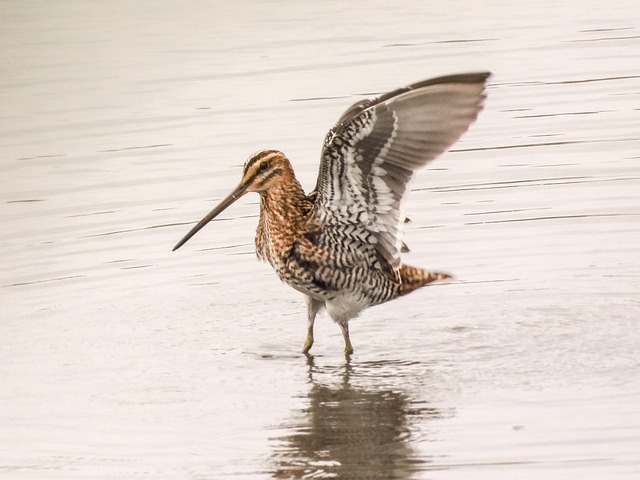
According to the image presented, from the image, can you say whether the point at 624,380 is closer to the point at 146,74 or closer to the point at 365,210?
the point at 365,210

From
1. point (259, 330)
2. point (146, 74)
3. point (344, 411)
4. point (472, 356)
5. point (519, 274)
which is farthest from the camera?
point (146, 74)

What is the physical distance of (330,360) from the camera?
917 centimetres

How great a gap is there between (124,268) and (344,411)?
3071mm

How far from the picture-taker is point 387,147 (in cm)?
867

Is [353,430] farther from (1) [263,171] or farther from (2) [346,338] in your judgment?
(1) [263,171]

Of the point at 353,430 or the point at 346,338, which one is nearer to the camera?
the point at 353,430

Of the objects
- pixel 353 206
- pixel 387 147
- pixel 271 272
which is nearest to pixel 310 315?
pixel 353 206

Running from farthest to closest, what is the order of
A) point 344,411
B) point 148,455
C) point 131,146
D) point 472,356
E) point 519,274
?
point 131,146
point 519,274
point 472,356
point 344,411
point 148,455

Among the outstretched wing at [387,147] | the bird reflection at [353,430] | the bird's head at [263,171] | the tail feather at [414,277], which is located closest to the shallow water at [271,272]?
the bird reflection at [353,430]

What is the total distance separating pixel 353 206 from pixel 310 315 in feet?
2.55

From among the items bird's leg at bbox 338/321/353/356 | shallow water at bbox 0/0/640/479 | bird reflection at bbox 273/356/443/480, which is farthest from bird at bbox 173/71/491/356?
bird reflection at bbox 273/356/443/480

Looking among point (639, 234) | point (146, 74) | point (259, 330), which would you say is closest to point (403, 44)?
point (146, 74)

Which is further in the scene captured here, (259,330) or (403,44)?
(403,44)

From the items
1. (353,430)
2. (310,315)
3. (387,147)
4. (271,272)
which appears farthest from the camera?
(271,272)
